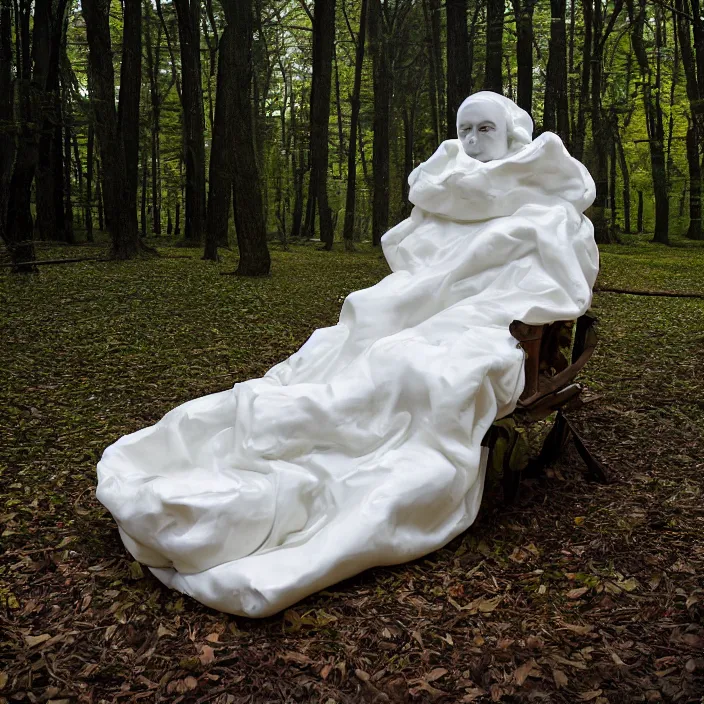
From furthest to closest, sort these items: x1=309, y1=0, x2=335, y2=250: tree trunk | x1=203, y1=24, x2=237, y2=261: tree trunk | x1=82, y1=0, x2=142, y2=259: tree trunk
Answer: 1. x1=309, y1=0, x2=335, y2=250: tree trunk
2. x1=203, y1=24, x2=237, y2=261: tree trunk
3. x1=82, y1=0, x2=142, y2=259: tree trunk

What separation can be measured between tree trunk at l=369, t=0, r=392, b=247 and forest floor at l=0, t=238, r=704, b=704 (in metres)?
10.1

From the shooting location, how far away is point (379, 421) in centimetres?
333

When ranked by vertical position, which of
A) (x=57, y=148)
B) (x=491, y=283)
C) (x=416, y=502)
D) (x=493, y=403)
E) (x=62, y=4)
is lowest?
(x=416, y=502)

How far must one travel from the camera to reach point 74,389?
6078 mm

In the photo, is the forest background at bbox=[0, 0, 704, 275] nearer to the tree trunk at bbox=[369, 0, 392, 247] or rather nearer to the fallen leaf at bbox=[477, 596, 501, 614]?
the tree trunk at bbox=[369, 0, 392, 247]

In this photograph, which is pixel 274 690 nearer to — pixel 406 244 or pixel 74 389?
pixel 406 244

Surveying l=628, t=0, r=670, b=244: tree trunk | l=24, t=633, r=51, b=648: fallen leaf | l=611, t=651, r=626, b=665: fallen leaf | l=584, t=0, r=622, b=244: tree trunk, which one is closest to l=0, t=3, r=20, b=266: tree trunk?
l=24, t=633, r=51, b=648: fallen leaf

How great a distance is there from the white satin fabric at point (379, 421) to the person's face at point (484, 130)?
0.10 metres

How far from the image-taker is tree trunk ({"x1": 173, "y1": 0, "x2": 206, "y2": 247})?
15.2 meters

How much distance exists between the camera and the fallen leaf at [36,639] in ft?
9.16

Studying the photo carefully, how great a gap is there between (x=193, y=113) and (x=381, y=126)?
3.98 m

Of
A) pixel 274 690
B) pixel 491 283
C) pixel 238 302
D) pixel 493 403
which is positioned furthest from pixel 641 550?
pixel 238 302

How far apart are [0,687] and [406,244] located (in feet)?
9.37

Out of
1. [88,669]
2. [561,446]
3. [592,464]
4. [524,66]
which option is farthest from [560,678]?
[524,66]
